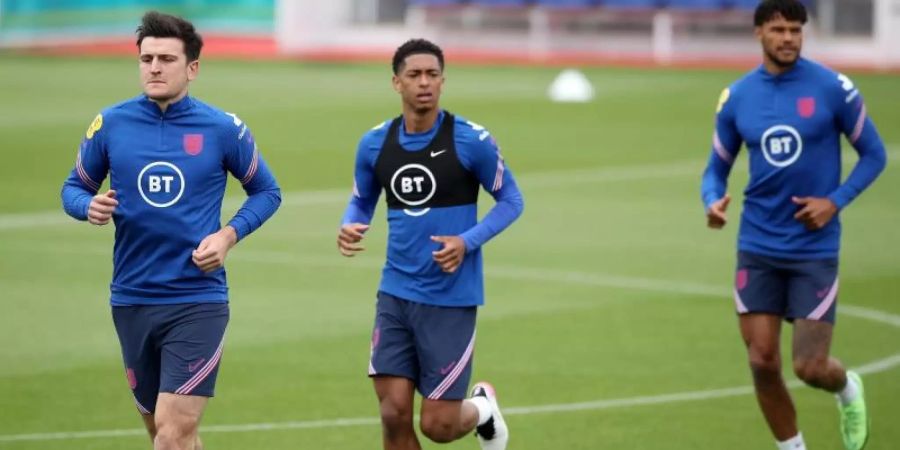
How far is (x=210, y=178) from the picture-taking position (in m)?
8.89

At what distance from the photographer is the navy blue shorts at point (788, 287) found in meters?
10.5

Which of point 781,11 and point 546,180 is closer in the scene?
point 781,11

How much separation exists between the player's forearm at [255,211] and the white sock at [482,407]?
63.7 inches

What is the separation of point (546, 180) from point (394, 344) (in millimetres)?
16649

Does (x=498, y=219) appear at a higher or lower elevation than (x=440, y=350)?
higher

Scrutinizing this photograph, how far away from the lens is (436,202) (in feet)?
31.3

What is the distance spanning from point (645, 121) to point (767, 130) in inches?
954

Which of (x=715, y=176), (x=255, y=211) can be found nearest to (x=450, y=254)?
(x=255, y=211)

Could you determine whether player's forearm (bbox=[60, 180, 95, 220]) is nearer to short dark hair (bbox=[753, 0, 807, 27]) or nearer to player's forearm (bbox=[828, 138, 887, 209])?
short dark hair (bbox=[753, 0, 807, 27])

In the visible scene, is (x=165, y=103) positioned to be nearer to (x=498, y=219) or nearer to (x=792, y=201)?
(x=498, y=219)

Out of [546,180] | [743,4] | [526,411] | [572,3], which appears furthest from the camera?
[572,3]

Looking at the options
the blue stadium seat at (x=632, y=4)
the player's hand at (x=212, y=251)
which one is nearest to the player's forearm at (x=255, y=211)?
the player's hand at (x=212, y=251)

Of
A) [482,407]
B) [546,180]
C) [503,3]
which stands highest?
[482,407]

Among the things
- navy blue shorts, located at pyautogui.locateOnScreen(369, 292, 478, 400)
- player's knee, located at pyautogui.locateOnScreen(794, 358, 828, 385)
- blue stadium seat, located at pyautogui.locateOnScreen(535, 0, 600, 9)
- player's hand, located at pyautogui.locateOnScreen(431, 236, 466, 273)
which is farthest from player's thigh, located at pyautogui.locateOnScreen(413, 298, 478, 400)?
blue stadium seat, located at pyautogui.locateOnScreen(535, 0, 600, 9)
